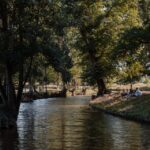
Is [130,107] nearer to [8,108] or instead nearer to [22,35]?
[8,108]

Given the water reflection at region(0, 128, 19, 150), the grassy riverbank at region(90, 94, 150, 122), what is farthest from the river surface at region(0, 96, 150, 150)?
the grassy riverbank at region(90, 94, 150, 122)

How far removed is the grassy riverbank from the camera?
146ft

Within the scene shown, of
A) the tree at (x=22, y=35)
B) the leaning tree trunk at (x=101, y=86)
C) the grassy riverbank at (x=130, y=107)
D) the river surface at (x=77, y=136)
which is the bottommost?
the river surface at (x=77, y=136)

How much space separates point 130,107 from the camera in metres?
51.0

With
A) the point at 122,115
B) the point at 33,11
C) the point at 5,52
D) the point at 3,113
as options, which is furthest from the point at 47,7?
the point at 122,115

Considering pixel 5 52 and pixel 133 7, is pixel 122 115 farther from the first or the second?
pixel 133 7

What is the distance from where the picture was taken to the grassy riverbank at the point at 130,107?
44500mm

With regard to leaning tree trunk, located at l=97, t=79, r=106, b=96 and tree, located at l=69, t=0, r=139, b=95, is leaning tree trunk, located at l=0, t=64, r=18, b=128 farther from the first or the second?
leaning tree trunk, located at l=97, t=79, r=106, b=96

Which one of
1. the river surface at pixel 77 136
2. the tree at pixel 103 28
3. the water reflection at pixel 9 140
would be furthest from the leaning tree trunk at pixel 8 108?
the tree at pixel 103 28

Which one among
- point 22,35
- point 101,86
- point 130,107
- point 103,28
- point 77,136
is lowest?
point 77,136

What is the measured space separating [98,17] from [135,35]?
27483 mm

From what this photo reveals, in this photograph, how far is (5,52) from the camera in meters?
37.8

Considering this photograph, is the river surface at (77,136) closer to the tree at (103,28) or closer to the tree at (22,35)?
the tree at (22,35)

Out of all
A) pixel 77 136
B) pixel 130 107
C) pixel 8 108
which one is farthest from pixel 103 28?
pixel 77 136
